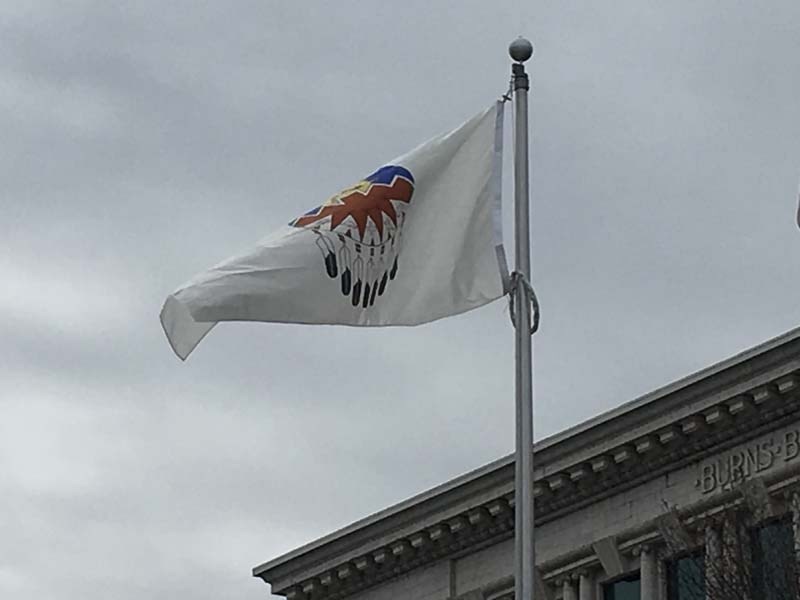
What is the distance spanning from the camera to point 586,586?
42875mm

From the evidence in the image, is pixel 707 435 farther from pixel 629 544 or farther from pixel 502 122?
pixel 502 122

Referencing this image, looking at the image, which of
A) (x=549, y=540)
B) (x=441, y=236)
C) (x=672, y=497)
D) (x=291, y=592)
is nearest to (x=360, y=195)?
(x=441, y=236)

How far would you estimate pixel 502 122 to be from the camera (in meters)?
21.9

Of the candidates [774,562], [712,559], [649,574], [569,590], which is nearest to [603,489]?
[649,574]

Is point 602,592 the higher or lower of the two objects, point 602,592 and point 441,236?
the higher

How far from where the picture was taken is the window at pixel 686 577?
39.9 meters

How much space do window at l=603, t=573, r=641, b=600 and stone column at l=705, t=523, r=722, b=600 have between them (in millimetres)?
3082

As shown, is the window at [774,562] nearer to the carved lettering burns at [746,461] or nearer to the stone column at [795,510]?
the stone column at [795,510]

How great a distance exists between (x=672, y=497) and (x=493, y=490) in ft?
15.5

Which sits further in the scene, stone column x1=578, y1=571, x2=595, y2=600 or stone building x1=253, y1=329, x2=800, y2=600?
stone column x1=578, y1=571, x2=595, y2=600

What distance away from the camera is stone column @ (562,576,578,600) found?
43188 millimetres

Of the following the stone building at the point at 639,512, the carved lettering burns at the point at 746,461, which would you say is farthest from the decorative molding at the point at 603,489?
the carved lettering burns at the point at 746,461

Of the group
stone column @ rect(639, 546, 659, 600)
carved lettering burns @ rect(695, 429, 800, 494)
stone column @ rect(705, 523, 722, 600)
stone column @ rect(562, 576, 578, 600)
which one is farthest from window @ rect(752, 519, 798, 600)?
stone column @ rect(562, 576, 578, 600)

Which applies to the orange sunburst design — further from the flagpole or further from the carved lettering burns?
the carved lettering burns
